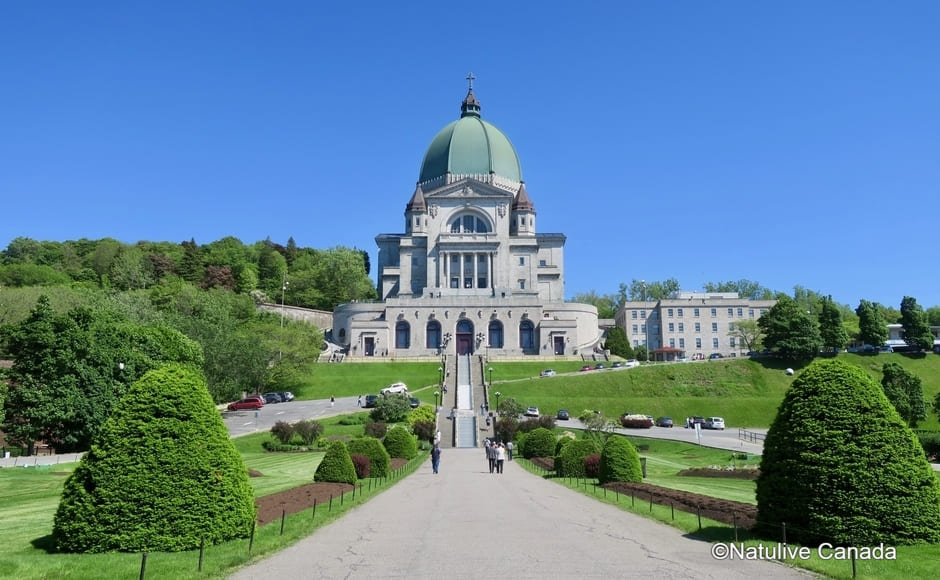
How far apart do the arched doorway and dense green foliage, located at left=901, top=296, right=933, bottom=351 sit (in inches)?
2118

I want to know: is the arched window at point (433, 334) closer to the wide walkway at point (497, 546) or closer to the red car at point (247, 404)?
the red car at point (247, 404)

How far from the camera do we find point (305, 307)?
125 m

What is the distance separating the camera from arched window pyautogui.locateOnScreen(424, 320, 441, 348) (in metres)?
93.2

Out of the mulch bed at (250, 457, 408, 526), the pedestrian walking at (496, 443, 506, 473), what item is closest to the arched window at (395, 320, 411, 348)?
the pedestrian walking at (496, 443, 506, 473)

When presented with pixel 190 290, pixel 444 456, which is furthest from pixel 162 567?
pixel 190 290

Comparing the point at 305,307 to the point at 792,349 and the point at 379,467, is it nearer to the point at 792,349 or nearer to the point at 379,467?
the point at 792,349

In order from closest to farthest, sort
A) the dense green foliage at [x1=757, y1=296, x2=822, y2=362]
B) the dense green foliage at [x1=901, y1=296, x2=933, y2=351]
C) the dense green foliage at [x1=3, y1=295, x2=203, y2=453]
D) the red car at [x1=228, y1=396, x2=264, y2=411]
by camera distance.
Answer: the dense green foliage at [x1=3, y1=295, x2=203, y2=453] → the red car at [x1=228, y1=396, x2=264, y2=411] → the dense green foliage at [x1=757, y1=296, x2=822, y2=362] → the dense green foliage at [x1=901, y1=296, x2=933, y2=351]

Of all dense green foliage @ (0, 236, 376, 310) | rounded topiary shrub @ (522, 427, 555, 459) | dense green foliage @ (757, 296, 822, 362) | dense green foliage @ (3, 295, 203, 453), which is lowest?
rounded topiary shrub @ (522, 427, 555, 459)

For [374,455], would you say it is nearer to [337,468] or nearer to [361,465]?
[361,465]

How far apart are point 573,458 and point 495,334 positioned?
206 feet

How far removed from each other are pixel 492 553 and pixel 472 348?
259 feet

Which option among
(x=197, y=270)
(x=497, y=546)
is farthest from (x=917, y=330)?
(x=197, y=270)

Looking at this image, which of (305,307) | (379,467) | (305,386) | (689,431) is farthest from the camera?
(305,307)

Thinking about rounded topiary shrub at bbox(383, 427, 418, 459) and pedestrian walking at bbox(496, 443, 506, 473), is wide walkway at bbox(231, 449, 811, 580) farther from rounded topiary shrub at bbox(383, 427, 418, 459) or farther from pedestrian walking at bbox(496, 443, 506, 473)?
rounded topiary shrub at bbox(383, 427, 418, 459)
